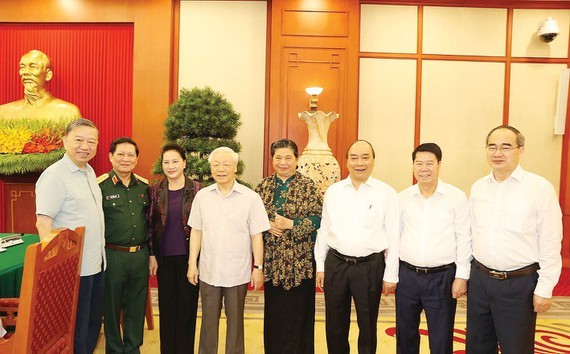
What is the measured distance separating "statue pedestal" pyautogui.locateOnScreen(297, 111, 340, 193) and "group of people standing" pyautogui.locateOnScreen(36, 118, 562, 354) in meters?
2.39

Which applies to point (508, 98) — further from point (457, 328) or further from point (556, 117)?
point (457, 328)

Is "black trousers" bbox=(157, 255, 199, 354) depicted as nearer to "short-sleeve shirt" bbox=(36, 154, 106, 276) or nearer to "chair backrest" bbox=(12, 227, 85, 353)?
"short-sleeve shirt" bbox=(36, 154, 106, 276)

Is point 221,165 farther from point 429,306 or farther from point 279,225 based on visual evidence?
point 429,306

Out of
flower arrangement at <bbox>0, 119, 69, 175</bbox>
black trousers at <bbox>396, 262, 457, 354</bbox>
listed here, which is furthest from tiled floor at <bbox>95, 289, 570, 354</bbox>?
flower arrangement at <bbox>0, 119, 69, 175</bbox>

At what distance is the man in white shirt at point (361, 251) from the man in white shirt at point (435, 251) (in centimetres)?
11

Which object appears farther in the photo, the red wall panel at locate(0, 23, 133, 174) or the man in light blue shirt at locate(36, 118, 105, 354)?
the red wall panel at locate(0, 23, 133, 174)

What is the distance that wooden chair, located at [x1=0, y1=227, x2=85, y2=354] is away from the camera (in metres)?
1.48

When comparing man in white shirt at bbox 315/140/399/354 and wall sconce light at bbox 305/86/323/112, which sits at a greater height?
wall sconce light at bbox 305/86/323/112

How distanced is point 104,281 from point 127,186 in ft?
1.92

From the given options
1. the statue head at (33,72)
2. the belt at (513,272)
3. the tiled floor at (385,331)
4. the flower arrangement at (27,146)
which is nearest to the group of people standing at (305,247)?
the belt at (513,272)

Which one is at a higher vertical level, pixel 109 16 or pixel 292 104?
pixel 109 16

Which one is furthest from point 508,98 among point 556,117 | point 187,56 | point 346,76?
point 187,56

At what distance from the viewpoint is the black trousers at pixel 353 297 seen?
2.38m

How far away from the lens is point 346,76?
18.5ft
